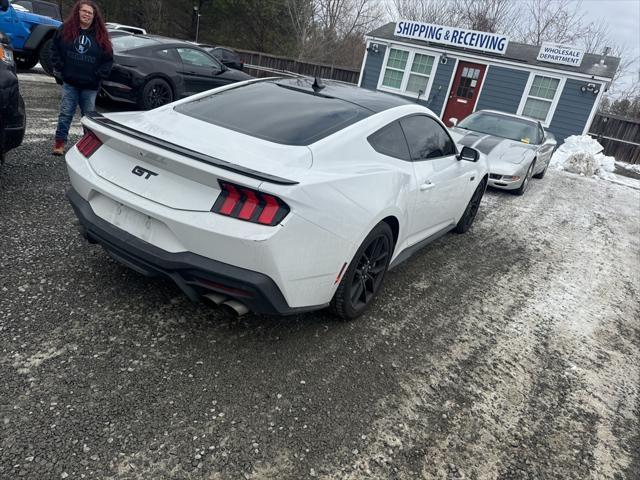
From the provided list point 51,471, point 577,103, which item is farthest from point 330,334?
point 577,103

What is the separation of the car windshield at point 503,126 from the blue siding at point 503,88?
7750 mm

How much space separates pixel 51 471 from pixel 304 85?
120 inches

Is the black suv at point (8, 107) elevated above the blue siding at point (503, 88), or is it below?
below

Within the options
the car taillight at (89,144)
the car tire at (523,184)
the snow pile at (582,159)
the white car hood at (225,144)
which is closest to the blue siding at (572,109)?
the snow pile at (582,159)

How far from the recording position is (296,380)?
2.59 m

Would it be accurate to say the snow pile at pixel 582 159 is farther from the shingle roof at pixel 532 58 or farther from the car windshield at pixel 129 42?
the car windshield at pixel 129 42

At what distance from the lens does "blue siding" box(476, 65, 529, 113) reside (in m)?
16.2

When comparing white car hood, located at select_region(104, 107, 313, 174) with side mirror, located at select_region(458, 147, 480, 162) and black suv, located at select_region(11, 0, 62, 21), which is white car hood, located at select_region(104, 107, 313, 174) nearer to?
side mirror, located at select_region(458, 147, 480, 162)

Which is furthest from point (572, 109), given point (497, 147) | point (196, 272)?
point (196, 272)

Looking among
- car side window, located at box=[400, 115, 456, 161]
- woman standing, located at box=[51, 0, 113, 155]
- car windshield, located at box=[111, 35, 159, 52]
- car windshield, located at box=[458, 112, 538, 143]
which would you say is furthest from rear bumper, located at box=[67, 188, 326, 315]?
car windshield, located at box=[458, 112, 538, 143]

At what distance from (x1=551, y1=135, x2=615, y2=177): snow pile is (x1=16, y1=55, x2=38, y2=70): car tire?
13.8 metres

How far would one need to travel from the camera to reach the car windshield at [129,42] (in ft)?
26.4

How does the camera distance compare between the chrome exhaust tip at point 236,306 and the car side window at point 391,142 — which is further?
the car side window at point 391,142

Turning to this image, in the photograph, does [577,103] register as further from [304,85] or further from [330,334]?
[330,334]
